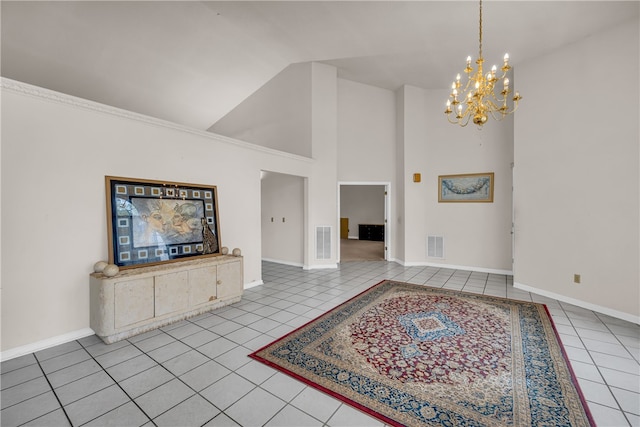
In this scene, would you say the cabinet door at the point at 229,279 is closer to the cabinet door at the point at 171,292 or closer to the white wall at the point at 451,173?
the cabinet door at the point at 171,292

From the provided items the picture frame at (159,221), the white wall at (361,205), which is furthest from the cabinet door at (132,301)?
the white wall at (361,205)

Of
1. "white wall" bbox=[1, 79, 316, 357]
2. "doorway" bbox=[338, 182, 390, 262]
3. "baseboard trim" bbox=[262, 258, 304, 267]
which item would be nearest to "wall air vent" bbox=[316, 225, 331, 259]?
"baseboard trim" bbox=[262, 258, 304, 267]

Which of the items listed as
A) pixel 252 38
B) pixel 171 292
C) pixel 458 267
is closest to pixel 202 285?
pixel 171 292

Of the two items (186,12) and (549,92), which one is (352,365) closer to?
(549,92)

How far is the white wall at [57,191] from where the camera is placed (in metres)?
2.38

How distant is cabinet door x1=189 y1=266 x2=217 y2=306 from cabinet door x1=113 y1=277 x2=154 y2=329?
46 centimetres

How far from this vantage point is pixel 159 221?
3260mm

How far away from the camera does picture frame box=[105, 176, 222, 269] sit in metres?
2.94

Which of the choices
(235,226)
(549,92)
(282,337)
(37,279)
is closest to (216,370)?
(282,337)

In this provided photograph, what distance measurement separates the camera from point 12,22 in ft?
12.0

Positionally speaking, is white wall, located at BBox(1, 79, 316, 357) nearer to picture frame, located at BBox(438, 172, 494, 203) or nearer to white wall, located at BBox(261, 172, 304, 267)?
white wall, located at BBox(261, 172, 304, 267)

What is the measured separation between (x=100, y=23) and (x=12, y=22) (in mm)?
1008

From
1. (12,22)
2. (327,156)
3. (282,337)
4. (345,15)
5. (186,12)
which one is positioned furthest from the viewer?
(327,156)

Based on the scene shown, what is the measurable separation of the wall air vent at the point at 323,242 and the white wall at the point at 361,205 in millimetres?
5662
